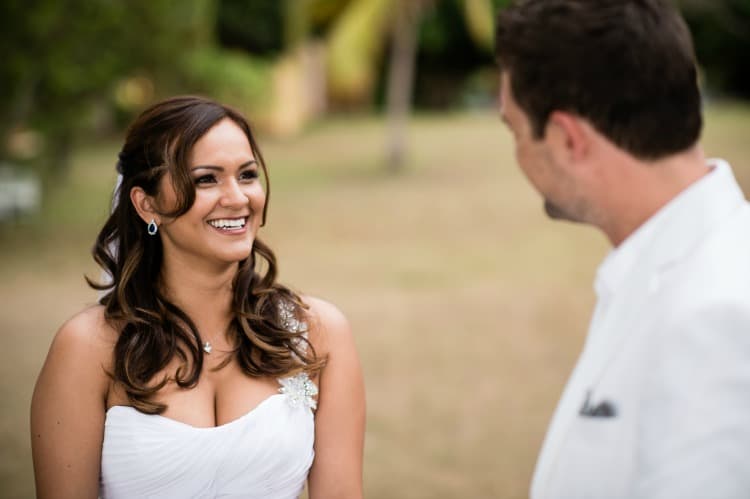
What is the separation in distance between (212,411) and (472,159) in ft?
71.3

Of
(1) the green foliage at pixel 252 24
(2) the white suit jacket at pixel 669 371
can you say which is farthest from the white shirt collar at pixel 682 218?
(1) the green foliage at pixel 252 24

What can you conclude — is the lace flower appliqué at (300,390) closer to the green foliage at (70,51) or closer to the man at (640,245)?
the man at (640,245)

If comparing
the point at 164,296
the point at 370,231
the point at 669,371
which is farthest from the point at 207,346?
the point at 370,231

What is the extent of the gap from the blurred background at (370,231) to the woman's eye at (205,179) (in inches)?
33.1

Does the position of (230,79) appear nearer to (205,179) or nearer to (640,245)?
(205,179)

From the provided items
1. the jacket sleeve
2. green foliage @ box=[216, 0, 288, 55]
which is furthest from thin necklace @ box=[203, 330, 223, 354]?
green foliage @ box=[216, 0, 288, 55]

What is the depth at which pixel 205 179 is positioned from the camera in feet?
9.25

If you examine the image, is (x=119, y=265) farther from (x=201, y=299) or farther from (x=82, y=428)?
(x=82, y=428)

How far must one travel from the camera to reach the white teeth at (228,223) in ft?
9.33

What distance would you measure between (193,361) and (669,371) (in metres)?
1.74

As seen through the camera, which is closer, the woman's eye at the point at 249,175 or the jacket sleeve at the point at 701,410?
the jacket sleeve at the point at 701,410

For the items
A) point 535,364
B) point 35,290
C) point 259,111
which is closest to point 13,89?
point 35,290

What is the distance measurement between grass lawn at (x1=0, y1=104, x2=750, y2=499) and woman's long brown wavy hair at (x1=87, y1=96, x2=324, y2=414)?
9.62 ft

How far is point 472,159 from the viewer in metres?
24.1
